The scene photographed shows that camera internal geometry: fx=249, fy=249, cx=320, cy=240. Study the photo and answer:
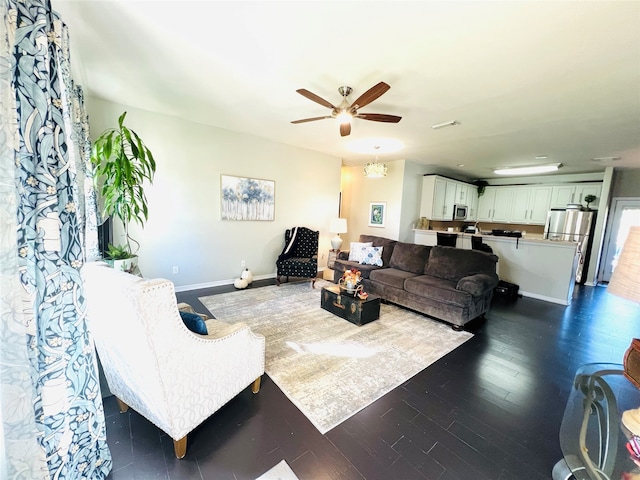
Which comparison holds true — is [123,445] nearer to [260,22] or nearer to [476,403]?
[476,403]

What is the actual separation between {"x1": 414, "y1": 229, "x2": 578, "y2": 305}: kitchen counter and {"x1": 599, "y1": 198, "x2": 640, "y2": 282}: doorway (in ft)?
8.83

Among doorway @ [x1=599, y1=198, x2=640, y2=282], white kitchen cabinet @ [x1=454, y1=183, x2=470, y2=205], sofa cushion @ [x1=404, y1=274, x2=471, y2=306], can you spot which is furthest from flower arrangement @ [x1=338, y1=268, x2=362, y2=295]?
doorway @ [x1=599, y1=198, x2=640, y2=282]

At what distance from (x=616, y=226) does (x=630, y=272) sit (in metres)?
7.34

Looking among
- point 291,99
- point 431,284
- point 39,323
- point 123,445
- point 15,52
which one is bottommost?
point 123,445

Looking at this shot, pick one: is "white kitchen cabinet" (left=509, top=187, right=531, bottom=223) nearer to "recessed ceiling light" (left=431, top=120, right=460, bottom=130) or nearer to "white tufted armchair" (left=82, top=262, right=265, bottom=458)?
"recessed ceiling light" (left=431, top=120, right=460, bottom=130)

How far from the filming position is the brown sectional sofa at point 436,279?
3141 millimetres

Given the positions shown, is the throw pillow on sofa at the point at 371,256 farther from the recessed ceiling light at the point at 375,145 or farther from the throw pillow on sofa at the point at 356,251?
the recessed ceiling light at the point at 375,145

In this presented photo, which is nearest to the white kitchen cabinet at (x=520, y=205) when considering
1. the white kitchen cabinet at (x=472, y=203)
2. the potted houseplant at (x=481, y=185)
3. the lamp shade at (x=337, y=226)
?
the potted houseplant at (x=481, y=185)

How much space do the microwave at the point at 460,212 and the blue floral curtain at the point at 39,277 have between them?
24.8ft

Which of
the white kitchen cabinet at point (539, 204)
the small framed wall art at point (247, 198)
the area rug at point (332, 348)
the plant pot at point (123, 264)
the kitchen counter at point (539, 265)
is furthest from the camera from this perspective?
the white kitchen cabinet at point (539, 204)

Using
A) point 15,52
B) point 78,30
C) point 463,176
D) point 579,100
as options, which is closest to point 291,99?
point 78,30

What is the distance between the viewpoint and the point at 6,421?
863 millimetres

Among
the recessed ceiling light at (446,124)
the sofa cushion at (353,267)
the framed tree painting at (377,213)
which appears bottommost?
the sofa cushion at (353,267)

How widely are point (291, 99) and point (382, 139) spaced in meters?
2.01
